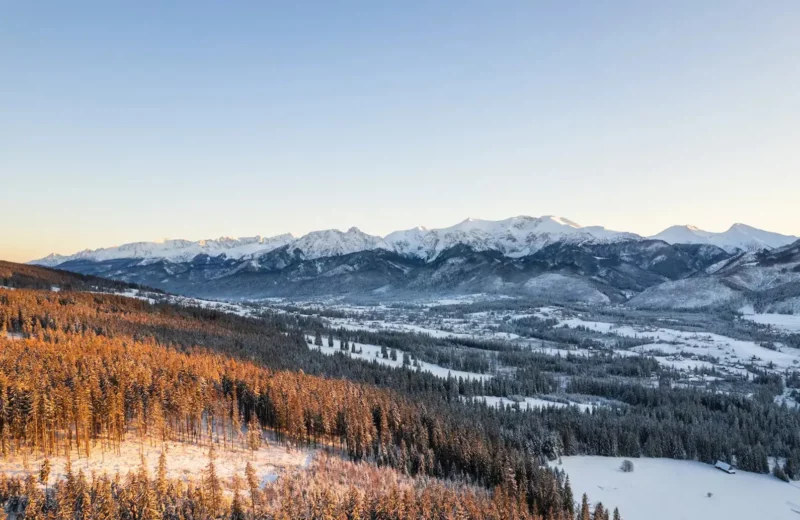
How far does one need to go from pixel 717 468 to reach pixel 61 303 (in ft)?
572

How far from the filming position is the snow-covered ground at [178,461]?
140 ft

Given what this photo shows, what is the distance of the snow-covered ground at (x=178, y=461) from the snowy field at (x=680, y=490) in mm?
44580

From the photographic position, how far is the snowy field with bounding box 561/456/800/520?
6488 cm

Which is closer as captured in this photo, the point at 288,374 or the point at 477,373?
the point at 288,374

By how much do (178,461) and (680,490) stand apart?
75.1m

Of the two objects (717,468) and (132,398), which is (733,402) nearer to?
(717,468)

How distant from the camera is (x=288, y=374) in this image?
88062mm

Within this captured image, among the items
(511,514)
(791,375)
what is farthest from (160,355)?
(791,375)

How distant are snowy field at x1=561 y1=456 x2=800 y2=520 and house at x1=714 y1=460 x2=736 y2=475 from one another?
76 centimetres

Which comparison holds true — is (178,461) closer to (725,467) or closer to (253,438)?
(253,438)

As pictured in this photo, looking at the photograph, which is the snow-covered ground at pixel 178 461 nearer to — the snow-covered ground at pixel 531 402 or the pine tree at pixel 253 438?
the pine tree at pixel 253 438

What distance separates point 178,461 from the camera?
4925 centimetres

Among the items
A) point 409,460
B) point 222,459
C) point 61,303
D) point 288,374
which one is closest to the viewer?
point 222,459

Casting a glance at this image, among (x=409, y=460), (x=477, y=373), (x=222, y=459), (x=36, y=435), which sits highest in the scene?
(x=36, y=435)
